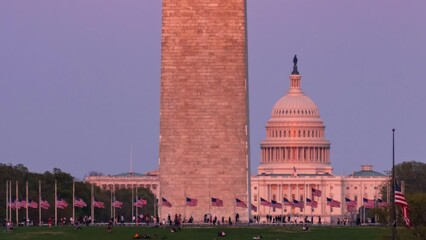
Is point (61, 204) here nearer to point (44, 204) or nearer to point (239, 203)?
point (44, 204)

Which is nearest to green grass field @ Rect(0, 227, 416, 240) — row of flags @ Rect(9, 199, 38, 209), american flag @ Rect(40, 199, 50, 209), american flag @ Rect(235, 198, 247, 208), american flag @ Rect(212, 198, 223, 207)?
american flag @ Rect(235, 198, 247, 208)

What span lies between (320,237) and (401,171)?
59037mm

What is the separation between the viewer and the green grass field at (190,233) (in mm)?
99250

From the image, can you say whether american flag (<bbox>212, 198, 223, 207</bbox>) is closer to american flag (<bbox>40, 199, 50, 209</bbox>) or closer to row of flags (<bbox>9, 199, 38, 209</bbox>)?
row of flags (<bbox>9, 199, 38, 209</bbox>)

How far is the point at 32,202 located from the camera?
126250 mm

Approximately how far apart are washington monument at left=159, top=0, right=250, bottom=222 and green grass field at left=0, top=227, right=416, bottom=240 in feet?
17.1

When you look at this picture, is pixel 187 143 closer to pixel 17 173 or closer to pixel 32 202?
pixel 32 202

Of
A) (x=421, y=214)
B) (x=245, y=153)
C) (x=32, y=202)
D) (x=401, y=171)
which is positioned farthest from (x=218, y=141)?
(x=401, y=171)

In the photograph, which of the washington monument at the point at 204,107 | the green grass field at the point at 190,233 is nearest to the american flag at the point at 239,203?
the washington monument at the point at 204,107

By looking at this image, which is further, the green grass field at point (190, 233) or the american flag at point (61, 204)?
the american flag at point (61, 204)

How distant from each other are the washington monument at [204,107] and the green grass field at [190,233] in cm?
520

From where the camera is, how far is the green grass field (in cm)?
9925

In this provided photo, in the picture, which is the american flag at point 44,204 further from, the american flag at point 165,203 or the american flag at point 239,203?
the american flag at point 239,203

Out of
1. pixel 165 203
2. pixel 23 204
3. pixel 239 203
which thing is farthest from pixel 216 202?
pixel 23 204
